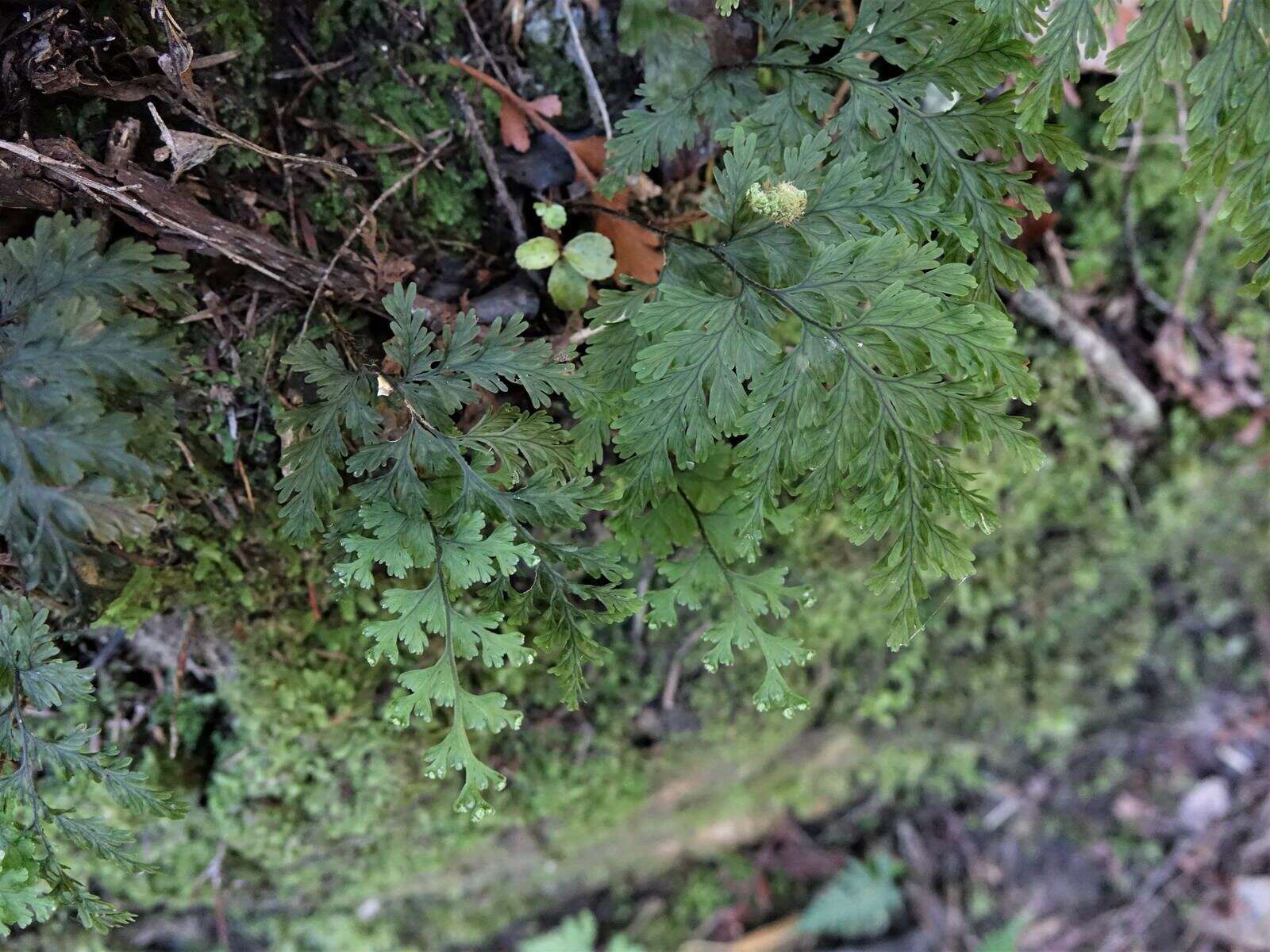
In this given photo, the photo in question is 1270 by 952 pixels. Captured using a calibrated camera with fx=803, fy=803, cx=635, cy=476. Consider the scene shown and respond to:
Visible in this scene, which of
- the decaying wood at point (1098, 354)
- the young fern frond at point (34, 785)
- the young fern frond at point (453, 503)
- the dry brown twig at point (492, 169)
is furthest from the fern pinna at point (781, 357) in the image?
the decaying wood at point (1098, 354)

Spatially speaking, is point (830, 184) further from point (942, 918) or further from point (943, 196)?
point (942, 918)

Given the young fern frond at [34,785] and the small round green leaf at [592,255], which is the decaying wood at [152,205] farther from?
the young fern frond at [34,785]

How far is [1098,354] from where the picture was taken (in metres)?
3.45

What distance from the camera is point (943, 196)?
202cm

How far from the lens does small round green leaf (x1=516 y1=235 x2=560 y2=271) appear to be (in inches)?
95.7

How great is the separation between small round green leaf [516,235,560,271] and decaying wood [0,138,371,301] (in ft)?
1.52

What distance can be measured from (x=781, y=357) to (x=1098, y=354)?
223 centimetres

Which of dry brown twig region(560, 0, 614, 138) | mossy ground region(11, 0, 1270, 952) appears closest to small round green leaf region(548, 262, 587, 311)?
mossy ground region(11, 0, 1270, 952)

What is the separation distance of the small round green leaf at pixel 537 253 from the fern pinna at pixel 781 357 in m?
0.38

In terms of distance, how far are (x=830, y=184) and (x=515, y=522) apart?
3.77ft

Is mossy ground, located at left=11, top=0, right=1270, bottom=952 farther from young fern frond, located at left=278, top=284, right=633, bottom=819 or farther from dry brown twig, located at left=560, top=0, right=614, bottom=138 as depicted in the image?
young fern frond, located at left=278, top=284, right=633, bottom=819

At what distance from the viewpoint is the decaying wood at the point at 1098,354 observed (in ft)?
10.6

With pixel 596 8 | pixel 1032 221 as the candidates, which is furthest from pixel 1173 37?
pixel 596 8

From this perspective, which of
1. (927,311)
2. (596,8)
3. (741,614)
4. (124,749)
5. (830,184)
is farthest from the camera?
(124,749)
